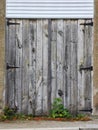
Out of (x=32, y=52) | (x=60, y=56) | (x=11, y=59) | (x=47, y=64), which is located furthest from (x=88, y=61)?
(x=11, y=59)

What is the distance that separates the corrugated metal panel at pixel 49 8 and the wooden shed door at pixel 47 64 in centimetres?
15

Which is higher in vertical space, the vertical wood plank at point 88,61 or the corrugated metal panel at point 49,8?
the corrugated metal panel at point 49,8

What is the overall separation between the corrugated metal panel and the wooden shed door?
0.50 feet

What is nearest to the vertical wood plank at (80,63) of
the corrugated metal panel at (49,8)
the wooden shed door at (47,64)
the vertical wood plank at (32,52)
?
the wooden shed door at (47,64)

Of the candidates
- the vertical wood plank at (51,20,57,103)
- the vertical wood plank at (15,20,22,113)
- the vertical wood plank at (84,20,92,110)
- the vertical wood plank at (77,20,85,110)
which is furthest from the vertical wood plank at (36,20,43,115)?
the vertical wood plank at (84,20,92,110)

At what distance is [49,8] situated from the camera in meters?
11.4

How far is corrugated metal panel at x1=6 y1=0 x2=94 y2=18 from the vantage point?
11.4m

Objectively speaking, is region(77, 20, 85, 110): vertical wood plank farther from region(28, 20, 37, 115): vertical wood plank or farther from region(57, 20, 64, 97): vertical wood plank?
region(28, 20, 37, 115): vertical wood plank

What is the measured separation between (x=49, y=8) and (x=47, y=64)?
4.61 feet

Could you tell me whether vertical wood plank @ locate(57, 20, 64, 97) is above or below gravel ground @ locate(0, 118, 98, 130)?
above

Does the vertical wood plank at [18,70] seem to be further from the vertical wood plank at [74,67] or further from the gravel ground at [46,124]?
the vertical wood plank at [74,67]

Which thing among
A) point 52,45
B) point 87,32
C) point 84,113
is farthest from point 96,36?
point 84,113

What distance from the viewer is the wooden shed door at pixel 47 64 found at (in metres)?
11.4

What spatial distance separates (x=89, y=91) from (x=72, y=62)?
852mm
